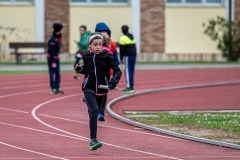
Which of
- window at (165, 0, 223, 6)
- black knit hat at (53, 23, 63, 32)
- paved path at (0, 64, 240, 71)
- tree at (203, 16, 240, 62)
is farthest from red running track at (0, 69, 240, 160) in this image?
window at (165, 0, 223, 6)

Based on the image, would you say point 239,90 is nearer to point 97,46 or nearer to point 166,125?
point 166,125

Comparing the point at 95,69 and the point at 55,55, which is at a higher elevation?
the point at 95,69

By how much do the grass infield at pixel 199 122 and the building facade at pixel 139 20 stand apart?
81.3ft

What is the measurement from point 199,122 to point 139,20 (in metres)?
28.9

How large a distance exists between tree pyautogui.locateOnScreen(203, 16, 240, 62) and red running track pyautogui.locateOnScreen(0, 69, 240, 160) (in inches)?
507

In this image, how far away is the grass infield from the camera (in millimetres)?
16203

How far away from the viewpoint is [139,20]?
154 feet

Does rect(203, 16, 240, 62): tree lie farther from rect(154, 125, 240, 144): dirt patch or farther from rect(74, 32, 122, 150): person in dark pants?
rect(74, 32, 122, 150): person in dark pants

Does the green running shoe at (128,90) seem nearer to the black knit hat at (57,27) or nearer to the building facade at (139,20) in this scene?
the black knit hat at (57,27)

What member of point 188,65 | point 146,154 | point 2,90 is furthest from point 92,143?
point 188,65

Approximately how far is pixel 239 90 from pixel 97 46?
14407 millimetres

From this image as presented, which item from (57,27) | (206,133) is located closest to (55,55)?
(57,27)

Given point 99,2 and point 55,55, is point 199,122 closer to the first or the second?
point 55,55

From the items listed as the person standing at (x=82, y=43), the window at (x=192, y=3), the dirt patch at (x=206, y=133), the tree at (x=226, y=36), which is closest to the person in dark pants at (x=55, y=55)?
the person standing at (x=82, y=43)
